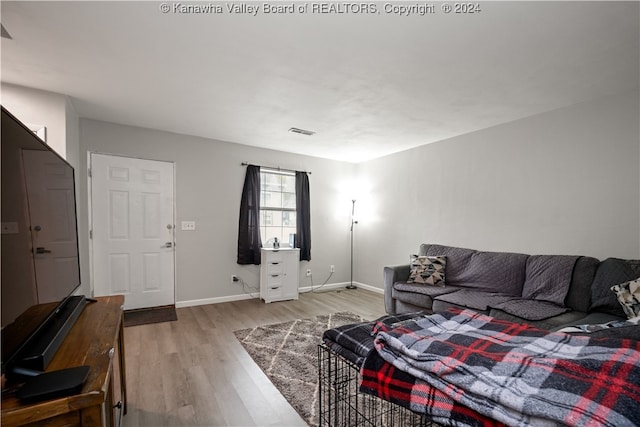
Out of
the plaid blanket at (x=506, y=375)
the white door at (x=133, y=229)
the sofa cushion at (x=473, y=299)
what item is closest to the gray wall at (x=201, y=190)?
the white door at (x=133, y=229)

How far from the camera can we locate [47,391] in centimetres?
80

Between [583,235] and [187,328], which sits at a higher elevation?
[583,235]

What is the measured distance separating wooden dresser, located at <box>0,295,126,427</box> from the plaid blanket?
0.83 meters

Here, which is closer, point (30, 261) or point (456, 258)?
point (30, 261)

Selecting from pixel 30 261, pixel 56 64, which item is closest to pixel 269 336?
pixel 30 261

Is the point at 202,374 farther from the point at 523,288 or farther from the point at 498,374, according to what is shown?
the point at 523,288

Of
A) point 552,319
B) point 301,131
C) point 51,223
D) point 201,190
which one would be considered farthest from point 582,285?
point 201,190

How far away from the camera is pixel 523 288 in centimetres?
300

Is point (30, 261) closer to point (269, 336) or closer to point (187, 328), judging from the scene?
point (269, 336)

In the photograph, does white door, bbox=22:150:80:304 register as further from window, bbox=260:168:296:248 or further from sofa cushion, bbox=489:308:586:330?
window, bbox=260:168:296:248

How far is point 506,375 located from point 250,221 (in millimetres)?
4056

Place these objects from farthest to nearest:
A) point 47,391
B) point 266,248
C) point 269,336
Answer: point 266,248 → point 269,336 → point 47,391

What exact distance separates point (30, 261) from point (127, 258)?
317cm

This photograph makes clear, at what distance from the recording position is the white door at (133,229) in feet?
11.9
